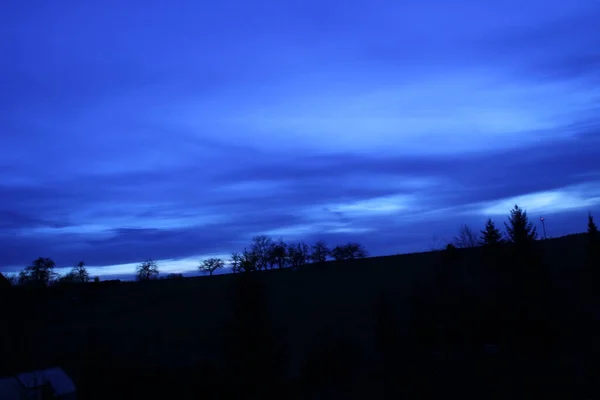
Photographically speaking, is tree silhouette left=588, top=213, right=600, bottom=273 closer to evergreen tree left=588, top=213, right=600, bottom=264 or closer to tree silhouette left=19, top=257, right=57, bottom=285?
evergreen tree left=588, top=213, right=600, bottom=264

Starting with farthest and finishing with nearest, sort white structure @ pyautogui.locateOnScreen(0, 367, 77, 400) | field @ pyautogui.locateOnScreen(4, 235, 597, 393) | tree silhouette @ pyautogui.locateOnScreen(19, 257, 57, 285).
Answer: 1. tree silhouette @ pyautogui.locateOnScreen(19, 257, 57, 285)
2. field @ pyautogui.locateOnScreen(4, 235, 597, 393)
3. white structure @ pyautogui.locateOnScreen(0, 367, 77, 400)

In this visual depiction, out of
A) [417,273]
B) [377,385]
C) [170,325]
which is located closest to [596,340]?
[377,385]

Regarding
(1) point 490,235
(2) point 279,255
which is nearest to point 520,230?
(1) point 490,235

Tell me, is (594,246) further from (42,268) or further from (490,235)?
(42,268)

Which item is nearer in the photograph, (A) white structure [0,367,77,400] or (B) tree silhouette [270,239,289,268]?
(A) white structure [0,367,77,400]

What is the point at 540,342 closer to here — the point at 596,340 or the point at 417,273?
the point at 596,340

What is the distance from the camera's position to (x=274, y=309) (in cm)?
5897

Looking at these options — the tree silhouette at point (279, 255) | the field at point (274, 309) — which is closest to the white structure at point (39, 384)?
the field at point (274, 309)

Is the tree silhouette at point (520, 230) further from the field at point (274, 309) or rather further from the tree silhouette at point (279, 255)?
the tree silhouette at point (279, 255)

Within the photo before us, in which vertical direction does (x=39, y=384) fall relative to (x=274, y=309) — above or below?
below

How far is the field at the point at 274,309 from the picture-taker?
33.5m

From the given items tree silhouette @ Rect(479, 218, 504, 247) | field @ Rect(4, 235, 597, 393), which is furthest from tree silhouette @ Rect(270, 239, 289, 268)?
tree silhouette @ Rect(479, 218, 504, 247)

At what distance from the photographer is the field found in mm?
33469

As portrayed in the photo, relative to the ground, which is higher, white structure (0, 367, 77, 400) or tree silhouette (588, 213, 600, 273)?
tree silhouette (588, 213, 600, 273)
